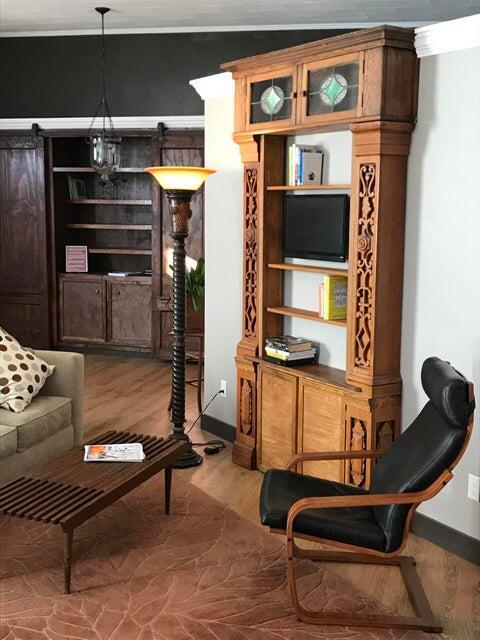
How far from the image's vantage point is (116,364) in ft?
25.1

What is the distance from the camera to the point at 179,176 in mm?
4457

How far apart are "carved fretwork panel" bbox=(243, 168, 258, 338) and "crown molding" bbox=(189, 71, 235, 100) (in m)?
0.64

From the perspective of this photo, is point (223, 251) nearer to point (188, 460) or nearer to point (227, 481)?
point (188, 460)


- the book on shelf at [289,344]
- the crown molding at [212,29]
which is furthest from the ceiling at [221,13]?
the book on shelf at [289,344]

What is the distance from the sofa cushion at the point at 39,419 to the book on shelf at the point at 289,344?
129 cm

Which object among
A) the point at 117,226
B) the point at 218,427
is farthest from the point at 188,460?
the point at 117,226

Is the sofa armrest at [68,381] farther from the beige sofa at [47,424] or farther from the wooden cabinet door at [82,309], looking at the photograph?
the wooden cabinet door at [82,309]

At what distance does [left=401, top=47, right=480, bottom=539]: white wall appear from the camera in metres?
3.57

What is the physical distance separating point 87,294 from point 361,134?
181 inches

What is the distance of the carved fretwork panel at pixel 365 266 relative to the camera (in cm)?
385

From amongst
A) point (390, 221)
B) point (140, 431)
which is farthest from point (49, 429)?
point (390, 221)

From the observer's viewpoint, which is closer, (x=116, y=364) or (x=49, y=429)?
(x=49, y=429)

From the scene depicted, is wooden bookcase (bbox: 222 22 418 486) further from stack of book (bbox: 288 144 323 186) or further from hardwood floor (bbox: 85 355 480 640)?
hardwood floor (bbox: 85 355 480 640)

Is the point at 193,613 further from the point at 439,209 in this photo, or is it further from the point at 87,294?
the point at 87,294
